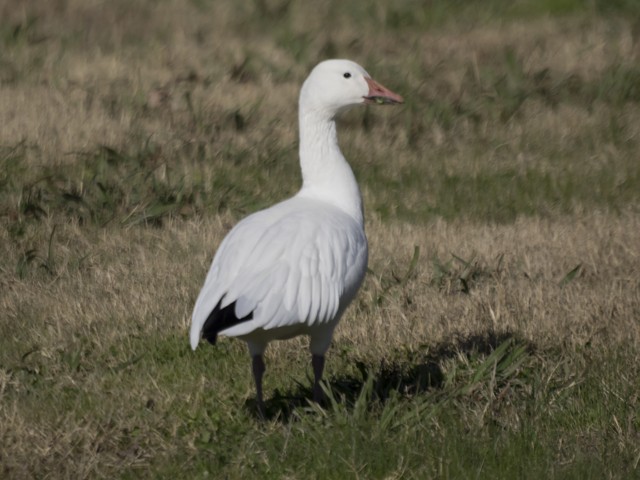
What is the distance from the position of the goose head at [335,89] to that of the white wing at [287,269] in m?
0.64

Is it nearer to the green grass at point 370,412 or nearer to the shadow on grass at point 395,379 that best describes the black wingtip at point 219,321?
the green grass at point 370,412

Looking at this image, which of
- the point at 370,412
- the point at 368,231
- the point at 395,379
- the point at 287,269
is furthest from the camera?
the point at 368,231

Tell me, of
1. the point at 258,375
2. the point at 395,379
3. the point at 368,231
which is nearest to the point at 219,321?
the point at 258,375

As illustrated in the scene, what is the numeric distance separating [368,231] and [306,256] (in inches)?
142

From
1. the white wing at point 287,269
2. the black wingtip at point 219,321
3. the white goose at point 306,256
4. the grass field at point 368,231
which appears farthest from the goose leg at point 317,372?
the black wingtip at point 219,321

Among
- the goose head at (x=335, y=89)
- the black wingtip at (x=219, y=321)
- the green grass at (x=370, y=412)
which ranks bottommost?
the green grass at (x=370, y=412)

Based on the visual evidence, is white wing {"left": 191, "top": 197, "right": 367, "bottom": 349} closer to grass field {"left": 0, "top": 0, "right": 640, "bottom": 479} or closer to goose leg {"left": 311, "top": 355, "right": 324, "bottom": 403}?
goose leg {"left": 311, "top": 355, "right": 324, "bottom": 403}

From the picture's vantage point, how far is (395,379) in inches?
244

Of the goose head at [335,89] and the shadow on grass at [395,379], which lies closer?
the shadow on grass at [395,379]

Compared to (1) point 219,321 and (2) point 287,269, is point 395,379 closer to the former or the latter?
(2) point 287,269

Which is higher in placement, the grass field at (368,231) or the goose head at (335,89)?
the goose head at (335,89)

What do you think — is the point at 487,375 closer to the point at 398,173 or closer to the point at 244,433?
the point at 244,433

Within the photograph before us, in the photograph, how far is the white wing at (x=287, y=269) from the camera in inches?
201

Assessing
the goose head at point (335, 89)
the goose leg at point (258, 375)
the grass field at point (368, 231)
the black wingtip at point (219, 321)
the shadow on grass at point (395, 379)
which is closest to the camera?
the black wingtip at point (219, 321)
